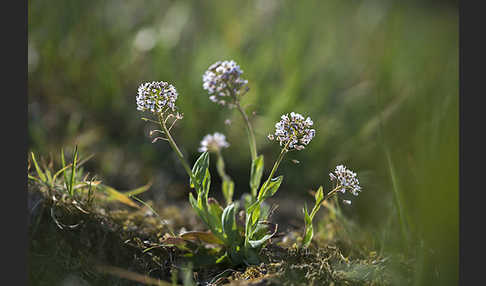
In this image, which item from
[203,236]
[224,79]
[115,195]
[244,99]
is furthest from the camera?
[244,99]

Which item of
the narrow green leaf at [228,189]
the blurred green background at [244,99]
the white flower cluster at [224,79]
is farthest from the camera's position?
the blurred green background at [244,99]

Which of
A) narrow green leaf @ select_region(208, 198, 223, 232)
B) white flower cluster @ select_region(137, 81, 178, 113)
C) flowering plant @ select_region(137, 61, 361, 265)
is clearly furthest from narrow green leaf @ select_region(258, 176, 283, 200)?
white flower cluster @ select_region(137, 81, 178, 113)

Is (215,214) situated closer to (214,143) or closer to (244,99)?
(214,143)

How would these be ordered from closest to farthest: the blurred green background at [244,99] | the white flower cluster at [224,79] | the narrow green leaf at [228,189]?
the white flower cluster at [224,79]
the narrow green leaf at [228,189]
the blurred green background at [244,99]

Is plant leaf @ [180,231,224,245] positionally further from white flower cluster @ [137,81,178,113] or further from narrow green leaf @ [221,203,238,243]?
white flower cluster @ [137,81,178,113]

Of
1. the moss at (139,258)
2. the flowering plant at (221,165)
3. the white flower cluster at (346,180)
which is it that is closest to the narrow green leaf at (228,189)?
the flowering plant at (221,165)

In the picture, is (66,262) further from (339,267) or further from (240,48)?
(240,48)

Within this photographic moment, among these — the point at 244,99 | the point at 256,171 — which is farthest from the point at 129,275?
the point at 244,99

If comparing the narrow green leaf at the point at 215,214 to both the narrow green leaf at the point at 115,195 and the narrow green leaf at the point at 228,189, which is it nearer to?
the narrow green leaf at the point at 228,189
